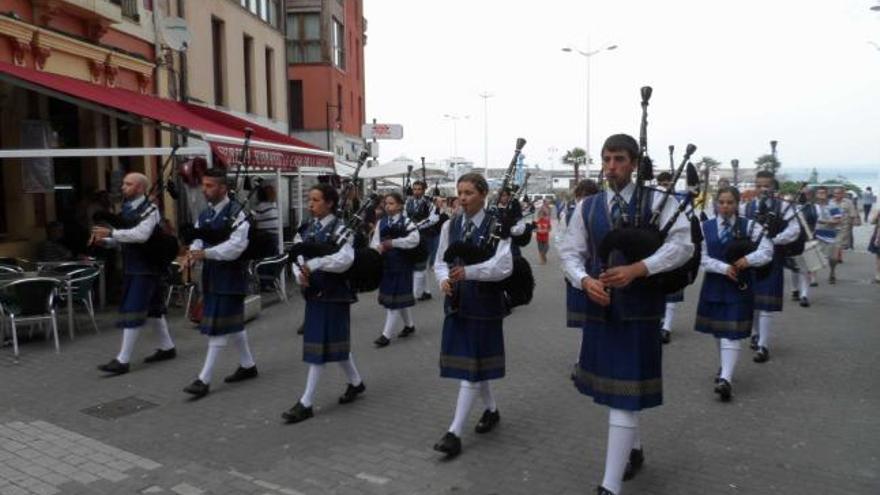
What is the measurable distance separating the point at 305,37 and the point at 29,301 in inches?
969

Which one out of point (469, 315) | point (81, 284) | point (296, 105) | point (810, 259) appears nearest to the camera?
point (469, 315)

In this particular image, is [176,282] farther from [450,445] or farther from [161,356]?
[450,445]

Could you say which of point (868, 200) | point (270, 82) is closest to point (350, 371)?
point (270, 82)

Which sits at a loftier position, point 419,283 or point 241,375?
point 419,283

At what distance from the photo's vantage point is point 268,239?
21.9 ft

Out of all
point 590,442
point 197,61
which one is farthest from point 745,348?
point 197,61

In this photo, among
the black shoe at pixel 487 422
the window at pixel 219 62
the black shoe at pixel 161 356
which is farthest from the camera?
the window at pixel 219 62

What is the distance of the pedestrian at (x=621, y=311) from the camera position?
4.04 meters

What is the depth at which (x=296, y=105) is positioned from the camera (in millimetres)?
30938

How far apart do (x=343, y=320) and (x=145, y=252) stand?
250 centimetres

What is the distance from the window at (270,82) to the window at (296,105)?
26.2ft

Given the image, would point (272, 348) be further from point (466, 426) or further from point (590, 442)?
point (590, 442)

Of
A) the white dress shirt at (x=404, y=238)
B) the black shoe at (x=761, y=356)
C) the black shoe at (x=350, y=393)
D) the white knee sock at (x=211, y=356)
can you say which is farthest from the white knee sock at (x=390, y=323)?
the black shoe at (x=761, y=356)

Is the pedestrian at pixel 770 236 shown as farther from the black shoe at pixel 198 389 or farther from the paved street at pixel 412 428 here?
the black shoe at pixel 198 389
